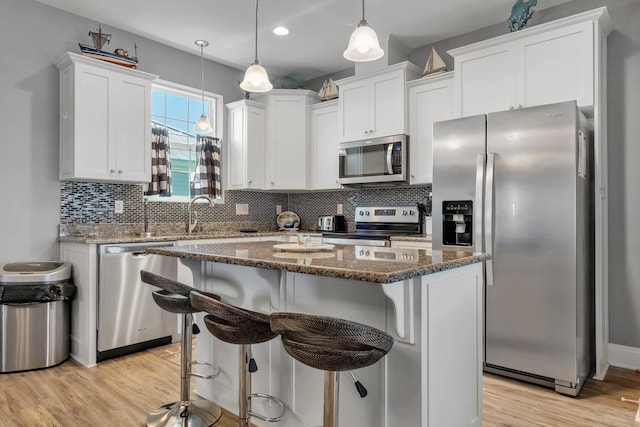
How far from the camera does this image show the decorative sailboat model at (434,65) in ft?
12.2

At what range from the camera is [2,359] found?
9.23ft

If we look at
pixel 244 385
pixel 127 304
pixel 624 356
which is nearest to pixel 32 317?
pixel 127 304

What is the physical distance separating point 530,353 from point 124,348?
299cm

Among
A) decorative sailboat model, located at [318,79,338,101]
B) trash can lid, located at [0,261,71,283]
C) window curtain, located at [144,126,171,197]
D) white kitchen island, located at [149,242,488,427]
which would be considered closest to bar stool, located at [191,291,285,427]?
white kitchen island, located at [149,242,488,427]

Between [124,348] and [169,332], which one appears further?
[169,332]

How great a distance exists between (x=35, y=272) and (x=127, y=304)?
675mm

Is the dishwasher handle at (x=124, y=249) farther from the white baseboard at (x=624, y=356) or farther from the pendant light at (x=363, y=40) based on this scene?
the white baseboard at (x=624, y=356)

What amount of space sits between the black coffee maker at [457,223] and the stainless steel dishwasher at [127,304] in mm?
2289

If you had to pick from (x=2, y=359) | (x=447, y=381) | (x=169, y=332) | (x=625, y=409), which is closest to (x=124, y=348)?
(x=169, y=332)

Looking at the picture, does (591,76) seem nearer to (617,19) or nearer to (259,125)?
(617,19)

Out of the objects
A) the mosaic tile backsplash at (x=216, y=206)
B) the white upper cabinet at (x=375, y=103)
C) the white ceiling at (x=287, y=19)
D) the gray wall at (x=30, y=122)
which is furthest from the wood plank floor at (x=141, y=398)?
the white ceiling at (x=287, y=19)

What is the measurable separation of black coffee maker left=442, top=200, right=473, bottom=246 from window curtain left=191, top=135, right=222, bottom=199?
2544 millimetres

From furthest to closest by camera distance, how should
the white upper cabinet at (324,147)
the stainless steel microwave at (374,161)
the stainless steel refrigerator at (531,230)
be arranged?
the white upper cabinet at (324,147) → the stainless steel microwave at (374,161) → the stainless steel refrigerator at (531,230)

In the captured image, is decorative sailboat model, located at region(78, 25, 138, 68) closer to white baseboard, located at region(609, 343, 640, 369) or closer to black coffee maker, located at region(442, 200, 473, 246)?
black coffee maker, located at region(442, 200, 473, 246)
